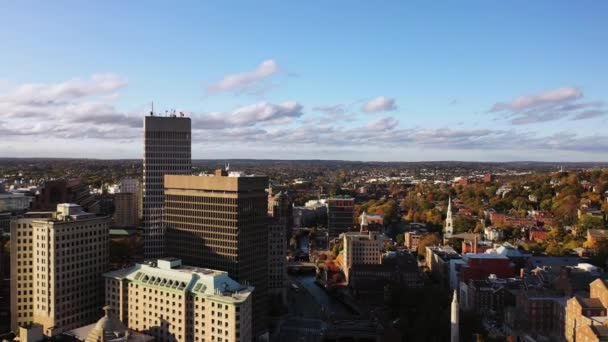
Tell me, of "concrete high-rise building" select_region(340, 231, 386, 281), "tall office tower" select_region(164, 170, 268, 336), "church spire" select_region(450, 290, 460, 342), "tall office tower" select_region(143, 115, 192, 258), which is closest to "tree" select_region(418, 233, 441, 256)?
"concrete high-rise building" select_region(340, 231, 386, 281)

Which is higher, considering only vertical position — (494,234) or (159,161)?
(159,161)

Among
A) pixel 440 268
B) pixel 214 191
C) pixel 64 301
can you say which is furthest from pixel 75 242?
pixel 440 268

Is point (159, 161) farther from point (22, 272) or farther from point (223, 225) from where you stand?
point (22, 272)

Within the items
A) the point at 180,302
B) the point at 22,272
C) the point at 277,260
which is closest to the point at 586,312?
the point at 180,302

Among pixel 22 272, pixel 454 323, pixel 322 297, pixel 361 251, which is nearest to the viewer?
pixel 454 323

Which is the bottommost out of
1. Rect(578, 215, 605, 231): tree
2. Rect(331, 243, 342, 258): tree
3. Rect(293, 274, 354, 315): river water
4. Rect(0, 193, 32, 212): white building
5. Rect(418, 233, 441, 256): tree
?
Rect(293, 274, 354, 315): river water

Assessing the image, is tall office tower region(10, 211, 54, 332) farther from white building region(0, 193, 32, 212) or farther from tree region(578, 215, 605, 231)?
tree region(578, 215, 605, 231)

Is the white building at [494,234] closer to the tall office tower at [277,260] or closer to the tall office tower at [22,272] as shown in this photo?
the tall office tower at [277,260]
